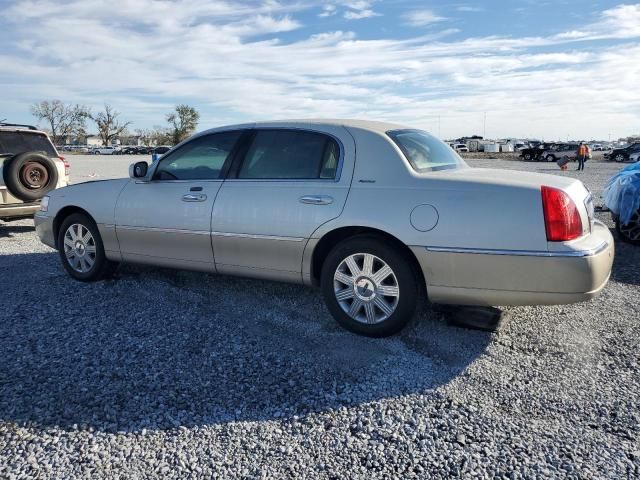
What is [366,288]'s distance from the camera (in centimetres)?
400

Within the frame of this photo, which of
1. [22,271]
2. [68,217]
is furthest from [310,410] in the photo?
[22,271]

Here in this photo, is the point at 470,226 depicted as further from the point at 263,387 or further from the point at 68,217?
the point at 68,217

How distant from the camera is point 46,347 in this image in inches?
152

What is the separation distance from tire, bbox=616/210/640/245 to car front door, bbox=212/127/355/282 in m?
5.37

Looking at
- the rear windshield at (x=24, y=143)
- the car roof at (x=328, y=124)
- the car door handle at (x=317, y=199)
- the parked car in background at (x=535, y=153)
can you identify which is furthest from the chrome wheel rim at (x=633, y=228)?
the parked car in background at (x=535, y=153)

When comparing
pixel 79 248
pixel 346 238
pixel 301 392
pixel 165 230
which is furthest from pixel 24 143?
A: pixel 301 392

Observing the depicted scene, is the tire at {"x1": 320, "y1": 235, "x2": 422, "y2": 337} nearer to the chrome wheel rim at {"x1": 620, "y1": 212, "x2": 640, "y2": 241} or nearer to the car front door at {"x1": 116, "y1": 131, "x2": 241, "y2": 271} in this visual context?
the car front door at {"x1": 116, "y1": 131, "x2": 241, "y2": 271}

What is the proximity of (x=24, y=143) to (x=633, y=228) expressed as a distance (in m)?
9.27

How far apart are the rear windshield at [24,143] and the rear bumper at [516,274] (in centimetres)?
724

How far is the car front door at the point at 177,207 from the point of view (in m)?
4.77

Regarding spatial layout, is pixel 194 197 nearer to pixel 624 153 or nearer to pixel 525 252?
Answer: pixel 525 252

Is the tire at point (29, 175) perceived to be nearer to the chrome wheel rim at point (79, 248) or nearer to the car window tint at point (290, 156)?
the chrome wheel rim at point (79, 248)

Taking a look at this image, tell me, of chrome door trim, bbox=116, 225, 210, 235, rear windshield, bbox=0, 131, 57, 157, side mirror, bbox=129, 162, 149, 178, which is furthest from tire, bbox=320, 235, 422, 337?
rear windshield, bbox=0, 131, 57, 157

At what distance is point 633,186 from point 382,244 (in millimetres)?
5613
